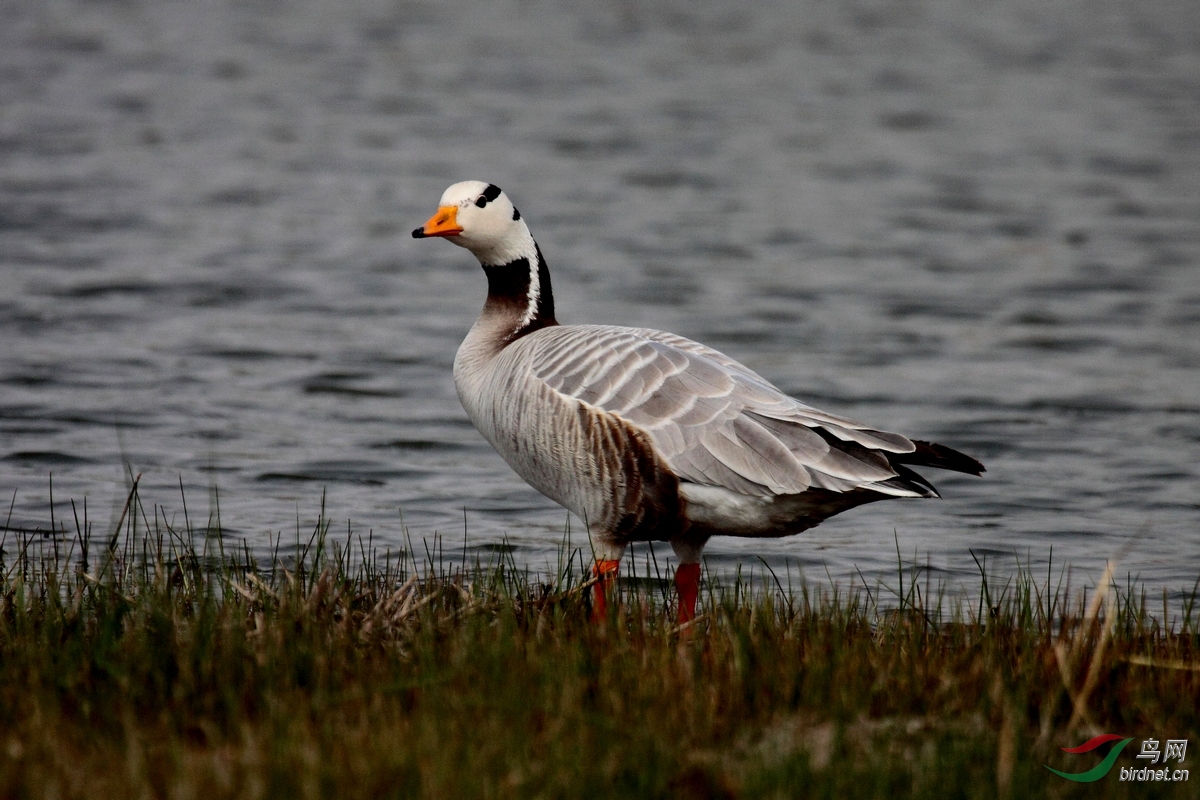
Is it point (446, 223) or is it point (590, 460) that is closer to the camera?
point (590, 460)

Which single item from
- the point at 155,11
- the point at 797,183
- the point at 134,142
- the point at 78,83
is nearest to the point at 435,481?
the point at 797,183

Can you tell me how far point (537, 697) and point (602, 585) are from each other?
1544mm

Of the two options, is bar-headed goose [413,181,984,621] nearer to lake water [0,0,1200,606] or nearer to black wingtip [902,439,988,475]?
black wingtip [902,439,988,475]

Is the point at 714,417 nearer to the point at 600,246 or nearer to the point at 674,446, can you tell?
the point at 674,446

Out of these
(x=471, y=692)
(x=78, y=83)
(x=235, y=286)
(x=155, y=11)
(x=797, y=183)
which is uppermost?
(x=155, y=11)

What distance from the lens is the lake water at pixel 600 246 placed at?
10.2m

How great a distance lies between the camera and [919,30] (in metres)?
29.3

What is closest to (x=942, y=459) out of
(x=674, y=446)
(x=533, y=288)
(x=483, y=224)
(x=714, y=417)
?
(x=714, y=417)

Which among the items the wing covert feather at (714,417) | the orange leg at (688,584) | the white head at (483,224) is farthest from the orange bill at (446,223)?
the orange leg at (688,584)

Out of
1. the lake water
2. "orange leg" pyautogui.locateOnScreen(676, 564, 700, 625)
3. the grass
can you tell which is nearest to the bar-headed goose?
"orange leg" pyautogui.locateOnScreen(676, 564, 700, 625)

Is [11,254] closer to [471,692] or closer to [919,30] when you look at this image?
[471,692]

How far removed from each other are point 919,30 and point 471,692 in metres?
26.4

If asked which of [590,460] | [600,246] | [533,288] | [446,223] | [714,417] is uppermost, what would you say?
[600,246]

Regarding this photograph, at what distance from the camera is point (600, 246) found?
1681 cm
